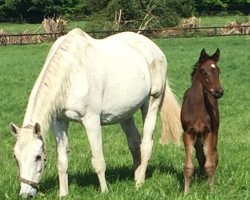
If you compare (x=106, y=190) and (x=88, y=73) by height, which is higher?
(x=88, y=73)

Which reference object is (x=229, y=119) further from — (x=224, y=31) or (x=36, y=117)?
(x=224, y=31)

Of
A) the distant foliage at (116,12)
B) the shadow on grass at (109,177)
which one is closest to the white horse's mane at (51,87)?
the shadow on grass at (109,177)

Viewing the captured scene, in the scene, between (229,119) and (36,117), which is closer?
(36,117)

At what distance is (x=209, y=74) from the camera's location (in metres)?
6.06

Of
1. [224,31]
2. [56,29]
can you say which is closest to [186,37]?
[224,31]

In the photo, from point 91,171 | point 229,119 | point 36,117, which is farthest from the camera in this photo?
point 229,119

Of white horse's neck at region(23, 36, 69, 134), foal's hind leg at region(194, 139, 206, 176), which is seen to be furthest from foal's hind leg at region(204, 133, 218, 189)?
white horse's neck at region(23, 36, 69, 134)

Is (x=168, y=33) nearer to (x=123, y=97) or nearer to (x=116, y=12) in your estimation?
(x=116, y=12)

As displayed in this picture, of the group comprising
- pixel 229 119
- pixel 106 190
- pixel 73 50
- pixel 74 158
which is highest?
pixel 73 50

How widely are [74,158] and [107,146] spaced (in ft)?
5.29

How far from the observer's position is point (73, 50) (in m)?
6.42

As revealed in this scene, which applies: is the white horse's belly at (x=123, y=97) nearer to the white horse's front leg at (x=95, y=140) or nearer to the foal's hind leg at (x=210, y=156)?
the white horse's front leg at (x=95, y=140)

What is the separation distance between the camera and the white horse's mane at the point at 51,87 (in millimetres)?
5836

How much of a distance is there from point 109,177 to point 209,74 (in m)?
2.09
